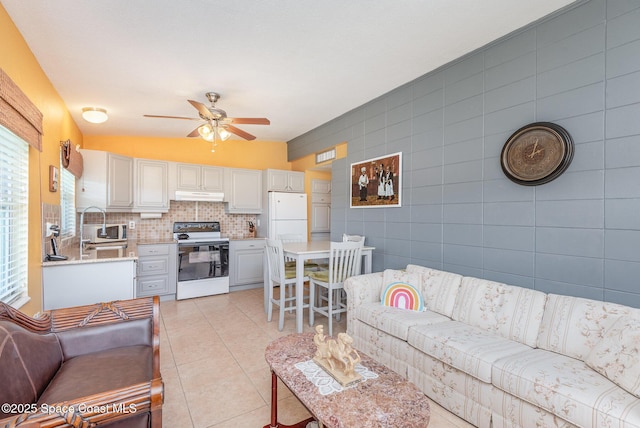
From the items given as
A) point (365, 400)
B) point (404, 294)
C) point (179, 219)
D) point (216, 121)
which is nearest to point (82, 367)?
point (365, 400)

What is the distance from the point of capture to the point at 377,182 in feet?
11.7

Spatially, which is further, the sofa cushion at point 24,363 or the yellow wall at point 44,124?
the yellow wall at point 44,124

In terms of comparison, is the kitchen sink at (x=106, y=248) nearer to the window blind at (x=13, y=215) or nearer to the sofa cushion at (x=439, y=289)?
the window blind at (x=13, y=215)

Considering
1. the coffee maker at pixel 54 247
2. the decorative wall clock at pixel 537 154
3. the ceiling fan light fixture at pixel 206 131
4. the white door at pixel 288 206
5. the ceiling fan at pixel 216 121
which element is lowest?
the coffee maker at pixel 54 247

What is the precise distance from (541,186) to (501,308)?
92cm

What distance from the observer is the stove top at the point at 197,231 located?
4586 mm

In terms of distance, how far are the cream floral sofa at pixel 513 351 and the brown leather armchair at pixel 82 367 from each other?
1.61m

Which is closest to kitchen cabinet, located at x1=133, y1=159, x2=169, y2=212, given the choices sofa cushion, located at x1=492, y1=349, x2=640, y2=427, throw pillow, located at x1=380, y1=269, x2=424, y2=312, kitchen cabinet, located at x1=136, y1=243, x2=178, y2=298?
kitchen cabinet, located at x1=136, y1=243, x2=178, y2=298

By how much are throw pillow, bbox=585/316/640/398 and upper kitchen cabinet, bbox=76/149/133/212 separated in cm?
491

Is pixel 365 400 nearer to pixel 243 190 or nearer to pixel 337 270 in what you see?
pixel 337 270

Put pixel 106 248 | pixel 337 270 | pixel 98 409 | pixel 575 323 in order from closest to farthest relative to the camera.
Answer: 1. pixel 98 409
2. pixel 575 323
3. pixel 337 270
4. pixel 106 248

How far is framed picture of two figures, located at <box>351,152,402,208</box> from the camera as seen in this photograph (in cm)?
332

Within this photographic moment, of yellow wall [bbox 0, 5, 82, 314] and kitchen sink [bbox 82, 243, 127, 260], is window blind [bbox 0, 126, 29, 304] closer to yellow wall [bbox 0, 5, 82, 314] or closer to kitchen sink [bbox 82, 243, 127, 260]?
yellow wall [bbox 0, 5, 82, 314]

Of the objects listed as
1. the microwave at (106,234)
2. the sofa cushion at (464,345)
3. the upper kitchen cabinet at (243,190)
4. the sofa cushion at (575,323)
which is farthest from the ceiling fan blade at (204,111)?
the sofa cushion at (575,323)
